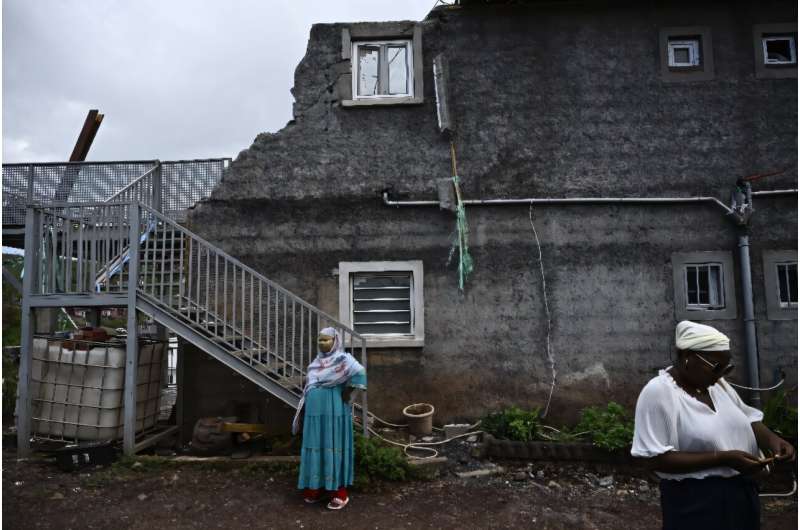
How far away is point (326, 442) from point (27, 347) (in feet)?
13.7

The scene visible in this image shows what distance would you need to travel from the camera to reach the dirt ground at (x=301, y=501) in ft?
16.7

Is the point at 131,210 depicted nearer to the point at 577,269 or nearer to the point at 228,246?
the point at 228,246

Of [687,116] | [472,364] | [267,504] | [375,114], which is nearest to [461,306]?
[472,364]

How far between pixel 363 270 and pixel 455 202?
1616mm

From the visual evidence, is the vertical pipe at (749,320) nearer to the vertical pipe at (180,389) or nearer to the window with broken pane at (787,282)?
the window with broken pane at (787,282)

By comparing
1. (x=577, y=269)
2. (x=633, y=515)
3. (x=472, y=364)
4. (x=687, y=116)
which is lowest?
(x=633, y=515)

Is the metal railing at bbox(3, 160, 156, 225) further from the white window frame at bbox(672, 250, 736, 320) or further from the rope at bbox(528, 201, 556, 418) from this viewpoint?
the white window frame at bbox(672, 250, 736, 320)

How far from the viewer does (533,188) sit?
8023mm

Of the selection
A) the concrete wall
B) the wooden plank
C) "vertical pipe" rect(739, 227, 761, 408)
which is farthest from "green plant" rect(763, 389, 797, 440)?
the wooden plank

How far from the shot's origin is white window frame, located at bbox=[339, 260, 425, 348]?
7.70 m

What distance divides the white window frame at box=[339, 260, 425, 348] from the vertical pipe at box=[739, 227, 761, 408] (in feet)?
14.3

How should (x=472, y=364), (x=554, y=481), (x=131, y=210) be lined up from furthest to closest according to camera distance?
(x=472, y=364) → (x=131, y=210) → (x=554, y=481)

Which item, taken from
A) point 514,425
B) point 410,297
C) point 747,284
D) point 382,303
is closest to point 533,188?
point 410,297

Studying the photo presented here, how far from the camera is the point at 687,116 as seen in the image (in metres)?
8.09
